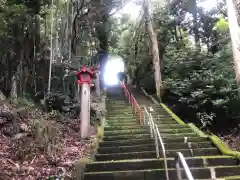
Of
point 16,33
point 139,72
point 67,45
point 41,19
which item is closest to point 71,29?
point 67,45

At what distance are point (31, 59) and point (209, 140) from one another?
6577mm

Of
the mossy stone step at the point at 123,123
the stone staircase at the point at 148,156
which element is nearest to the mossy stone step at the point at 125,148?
the stone staircase at the point at 148,156

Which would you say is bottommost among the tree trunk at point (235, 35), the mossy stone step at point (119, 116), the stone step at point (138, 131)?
the stone step at point (138, 131)

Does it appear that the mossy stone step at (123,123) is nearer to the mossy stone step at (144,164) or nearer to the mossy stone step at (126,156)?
the mossy stone step at (126,156)

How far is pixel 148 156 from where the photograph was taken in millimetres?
6684

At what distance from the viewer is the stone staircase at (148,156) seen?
5.50 meters

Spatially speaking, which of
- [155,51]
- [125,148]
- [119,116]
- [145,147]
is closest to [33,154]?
[125,148]

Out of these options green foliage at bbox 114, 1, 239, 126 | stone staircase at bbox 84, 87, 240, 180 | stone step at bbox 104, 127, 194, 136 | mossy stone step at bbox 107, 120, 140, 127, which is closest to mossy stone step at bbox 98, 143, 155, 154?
stone staircase at bbox 84, 87, 240, 180

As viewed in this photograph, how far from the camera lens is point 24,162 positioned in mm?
5926

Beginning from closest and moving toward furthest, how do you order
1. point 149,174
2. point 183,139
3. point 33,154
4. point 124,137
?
point 149,174, point 33,154, point 183,139, point 124,137

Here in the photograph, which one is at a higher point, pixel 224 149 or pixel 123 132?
pixel 123 132

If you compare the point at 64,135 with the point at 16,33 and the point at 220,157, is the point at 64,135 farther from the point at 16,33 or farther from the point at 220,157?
the point at 220,157

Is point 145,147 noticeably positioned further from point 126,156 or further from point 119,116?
point 119,116

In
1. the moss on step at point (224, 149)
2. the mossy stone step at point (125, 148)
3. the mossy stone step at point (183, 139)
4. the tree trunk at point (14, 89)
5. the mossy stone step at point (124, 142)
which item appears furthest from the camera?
A: the tree trunk at point (14, 89)
